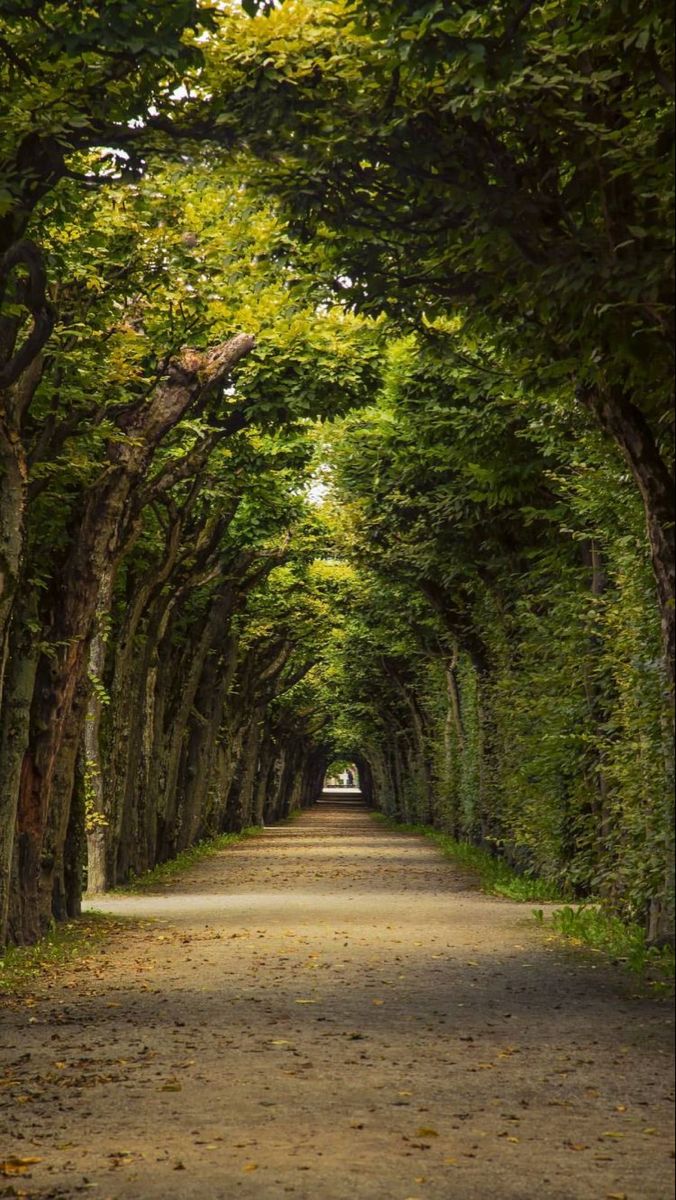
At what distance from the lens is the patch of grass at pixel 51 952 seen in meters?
15.0

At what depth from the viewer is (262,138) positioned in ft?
37.7

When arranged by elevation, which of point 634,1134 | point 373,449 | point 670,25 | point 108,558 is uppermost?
point 373,449

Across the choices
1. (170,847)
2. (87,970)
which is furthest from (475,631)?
(87,970)

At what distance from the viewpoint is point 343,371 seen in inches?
817

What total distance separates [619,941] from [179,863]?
20.3 meters

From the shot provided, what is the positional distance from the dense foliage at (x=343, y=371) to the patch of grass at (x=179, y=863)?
43 cm

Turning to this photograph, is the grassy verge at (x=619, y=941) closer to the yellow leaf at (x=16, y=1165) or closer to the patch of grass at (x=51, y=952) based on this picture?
the patch of grass at (x=51, y=952)

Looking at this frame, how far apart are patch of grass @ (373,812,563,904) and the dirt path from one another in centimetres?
619

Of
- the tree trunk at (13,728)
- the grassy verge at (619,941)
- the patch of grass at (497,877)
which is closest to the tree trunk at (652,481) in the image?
the grassy verge at (619,941)

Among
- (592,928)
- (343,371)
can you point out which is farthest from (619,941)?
(343,371)

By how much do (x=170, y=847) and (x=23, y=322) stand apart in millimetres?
22574

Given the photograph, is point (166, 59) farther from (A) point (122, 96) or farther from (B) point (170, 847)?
(B) point (170, 847)

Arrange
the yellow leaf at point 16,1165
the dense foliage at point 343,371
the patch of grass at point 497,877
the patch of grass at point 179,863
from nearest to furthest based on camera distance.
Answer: the yellow leaf at point 16,1165 → the dense foliage at point 343,371 → the patch of grass at point 497,877 → the patch of grass at point 179,863

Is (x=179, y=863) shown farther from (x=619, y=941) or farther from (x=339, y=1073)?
(x=339, y=1073)
